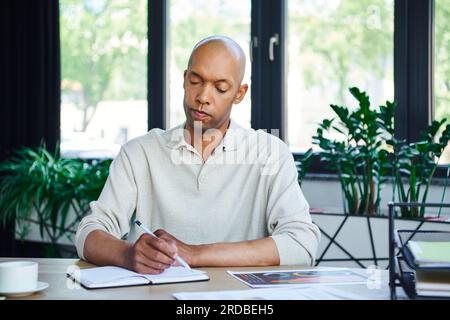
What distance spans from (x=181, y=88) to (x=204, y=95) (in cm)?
233

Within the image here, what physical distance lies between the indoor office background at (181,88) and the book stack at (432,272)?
1.53 m

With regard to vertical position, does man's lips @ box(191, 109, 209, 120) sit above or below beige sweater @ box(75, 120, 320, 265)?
above

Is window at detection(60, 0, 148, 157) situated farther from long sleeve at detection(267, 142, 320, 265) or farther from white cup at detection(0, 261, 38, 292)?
white cup at detection(0, 261, 38, 292)

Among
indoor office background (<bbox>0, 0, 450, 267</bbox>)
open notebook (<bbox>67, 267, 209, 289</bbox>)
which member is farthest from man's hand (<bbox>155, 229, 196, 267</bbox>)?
indoor office background (<bbox>0, 0, 450, 267</bbox>)

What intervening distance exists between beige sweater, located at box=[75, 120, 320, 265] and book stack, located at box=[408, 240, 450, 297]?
632 mm

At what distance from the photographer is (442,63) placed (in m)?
3.53

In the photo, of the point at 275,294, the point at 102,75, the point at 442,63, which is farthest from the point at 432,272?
the point at 102,75

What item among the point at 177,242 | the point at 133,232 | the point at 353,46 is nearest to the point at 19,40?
the point at 353,46

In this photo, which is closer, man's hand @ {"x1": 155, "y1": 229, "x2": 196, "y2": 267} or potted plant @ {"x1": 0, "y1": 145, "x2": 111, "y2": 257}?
man's hand @ {"x1": 155, "y1": 229, "x2": 196, "y2": 267}

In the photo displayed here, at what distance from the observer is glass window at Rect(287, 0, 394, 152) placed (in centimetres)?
370

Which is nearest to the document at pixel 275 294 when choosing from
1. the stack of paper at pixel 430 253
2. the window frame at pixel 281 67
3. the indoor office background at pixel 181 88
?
the stack of paper at pixel 430 253

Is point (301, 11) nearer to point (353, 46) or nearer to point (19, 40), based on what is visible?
point (353, 46)

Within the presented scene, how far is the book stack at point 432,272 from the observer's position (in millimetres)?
1407
